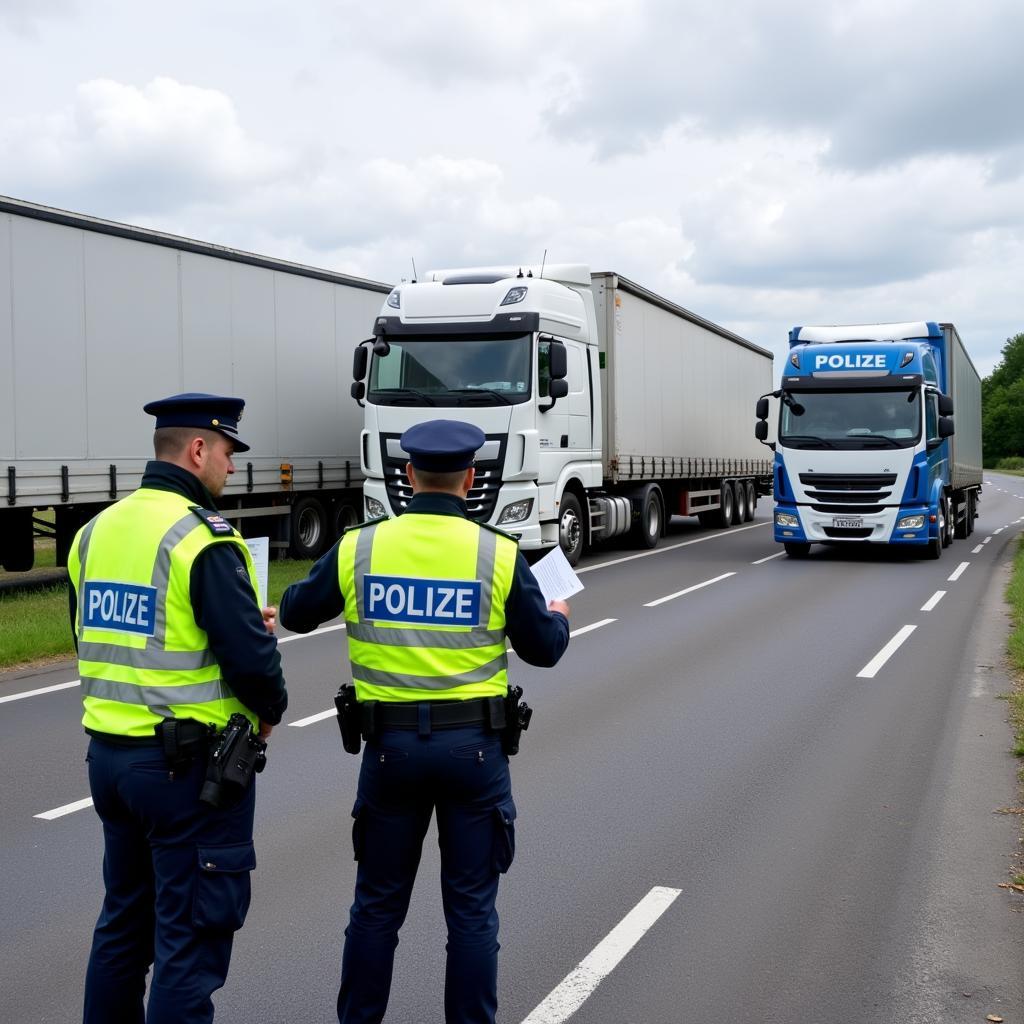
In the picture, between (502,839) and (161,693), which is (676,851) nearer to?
(502,839)

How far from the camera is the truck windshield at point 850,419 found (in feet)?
60.3

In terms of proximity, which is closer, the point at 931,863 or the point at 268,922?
the point at 268,922

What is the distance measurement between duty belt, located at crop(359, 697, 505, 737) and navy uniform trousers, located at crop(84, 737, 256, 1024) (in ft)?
1.30

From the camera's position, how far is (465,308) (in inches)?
600

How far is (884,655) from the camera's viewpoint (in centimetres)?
1044

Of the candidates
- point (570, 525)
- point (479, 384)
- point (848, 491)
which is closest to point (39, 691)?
point (479, 384)

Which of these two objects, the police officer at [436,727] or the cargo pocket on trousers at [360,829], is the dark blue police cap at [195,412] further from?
the cargo pocket on trousers at [360,829]

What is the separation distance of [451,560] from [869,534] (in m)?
16.1

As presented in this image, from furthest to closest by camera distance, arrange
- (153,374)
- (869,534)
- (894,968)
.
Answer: (869,534) → (153,374) → (894,968)

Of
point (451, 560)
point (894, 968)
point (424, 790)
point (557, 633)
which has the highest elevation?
point (451, 560)

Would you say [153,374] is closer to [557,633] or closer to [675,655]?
[675,655]

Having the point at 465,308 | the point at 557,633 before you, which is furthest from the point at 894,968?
the point at 465,308

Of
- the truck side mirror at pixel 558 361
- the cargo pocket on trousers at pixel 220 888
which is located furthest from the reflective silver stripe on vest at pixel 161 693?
the truck side mirror at pixel 558 361

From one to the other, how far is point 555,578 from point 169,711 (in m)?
1.25
